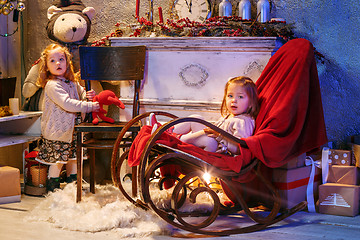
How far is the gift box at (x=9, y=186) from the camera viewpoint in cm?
313

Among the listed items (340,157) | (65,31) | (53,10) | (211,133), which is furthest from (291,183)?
(53,10)

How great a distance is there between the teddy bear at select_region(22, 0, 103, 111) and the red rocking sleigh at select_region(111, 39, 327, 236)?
1.22 metres

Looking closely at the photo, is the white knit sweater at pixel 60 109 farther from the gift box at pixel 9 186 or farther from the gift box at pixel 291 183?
the gift box at pixel 291 183

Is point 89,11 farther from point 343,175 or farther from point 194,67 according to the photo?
point 343,175

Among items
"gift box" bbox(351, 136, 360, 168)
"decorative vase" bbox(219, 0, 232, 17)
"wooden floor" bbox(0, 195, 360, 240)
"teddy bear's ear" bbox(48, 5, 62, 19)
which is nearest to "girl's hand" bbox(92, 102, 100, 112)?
"wooden floor" bbox(0, 195, 360, 240)

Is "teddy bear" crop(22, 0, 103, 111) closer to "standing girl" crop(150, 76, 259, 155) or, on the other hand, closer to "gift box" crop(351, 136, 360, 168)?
"standing girl" crop(150, 76, 259, 155)

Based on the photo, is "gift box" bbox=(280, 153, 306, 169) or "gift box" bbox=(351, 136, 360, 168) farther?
"gift box" bbox=(351, 136, 360, 168)

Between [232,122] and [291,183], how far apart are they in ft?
1.95

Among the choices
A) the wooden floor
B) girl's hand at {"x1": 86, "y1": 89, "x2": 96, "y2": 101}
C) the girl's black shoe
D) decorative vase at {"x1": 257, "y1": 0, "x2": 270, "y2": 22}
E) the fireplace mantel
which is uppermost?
decorative vase at {"x1": 257, "y1": 0, "x2": 270, "y2": 22}

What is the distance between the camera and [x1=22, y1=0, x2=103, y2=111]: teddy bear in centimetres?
368

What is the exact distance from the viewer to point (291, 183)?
292 centimetres

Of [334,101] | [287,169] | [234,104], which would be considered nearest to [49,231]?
[234,104]

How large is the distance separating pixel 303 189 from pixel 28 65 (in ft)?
9.47

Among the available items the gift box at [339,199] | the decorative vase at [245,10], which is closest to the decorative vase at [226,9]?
the decorative vase at [245,10]
